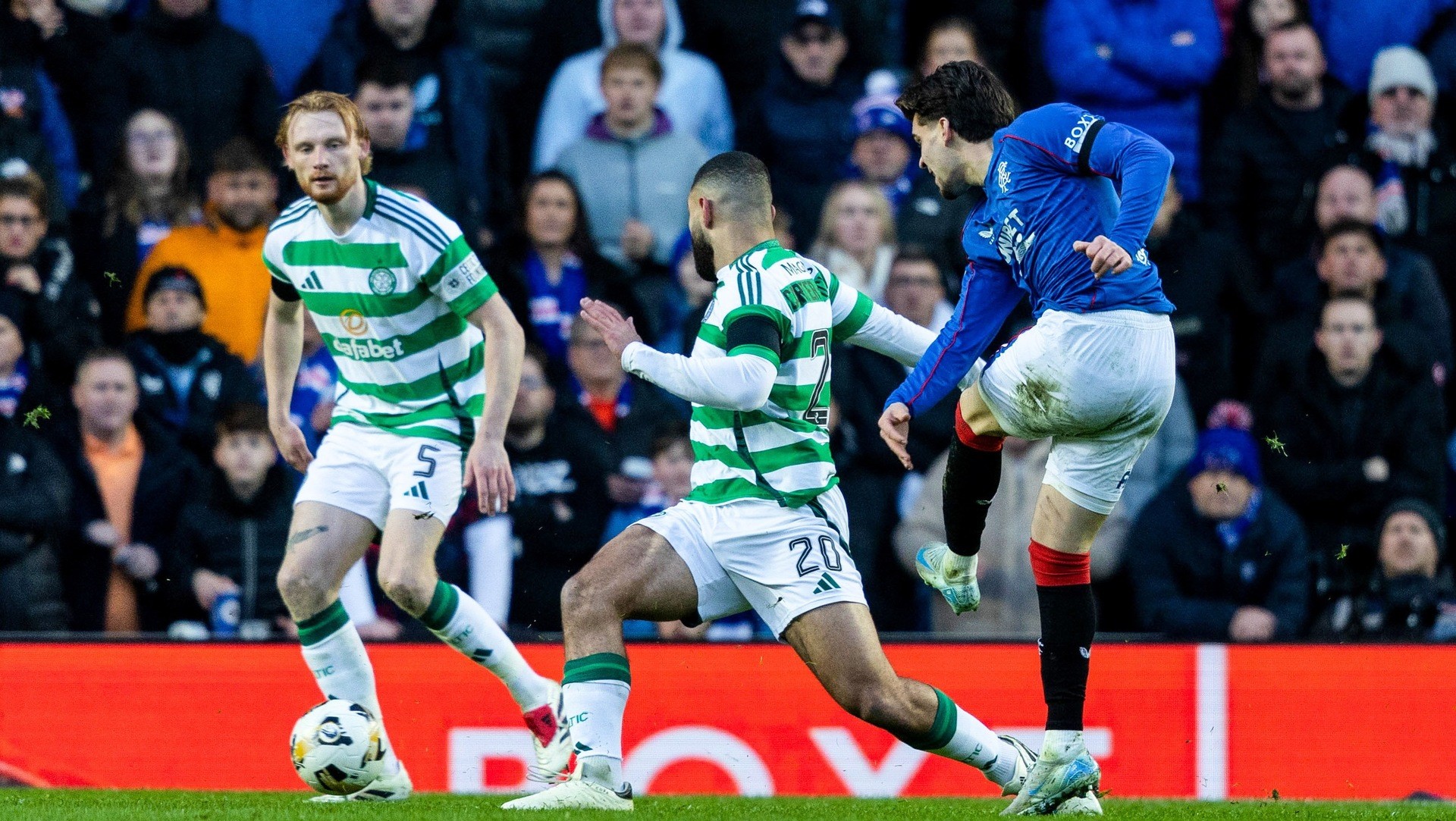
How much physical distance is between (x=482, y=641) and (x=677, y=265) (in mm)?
3364

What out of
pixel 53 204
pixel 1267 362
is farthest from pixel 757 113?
pixel 53 204

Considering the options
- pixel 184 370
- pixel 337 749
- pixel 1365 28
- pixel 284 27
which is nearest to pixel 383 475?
pixel 337 749

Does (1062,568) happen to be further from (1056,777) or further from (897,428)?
(897,428)

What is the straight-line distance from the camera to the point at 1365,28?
1004cm

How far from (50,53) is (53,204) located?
1002mm

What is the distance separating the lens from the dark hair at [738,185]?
549 centimetres

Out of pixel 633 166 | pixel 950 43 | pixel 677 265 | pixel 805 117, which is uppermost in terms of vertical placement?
pixel 950 43

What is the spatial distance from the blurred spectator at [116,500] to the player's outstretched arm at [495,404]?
2449mm

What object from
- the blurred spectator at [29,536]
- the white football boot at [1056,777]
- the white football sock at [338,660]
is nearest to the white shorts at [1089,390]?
the white football boot at [1056,777]

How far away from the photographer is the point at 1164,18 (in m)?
9.74

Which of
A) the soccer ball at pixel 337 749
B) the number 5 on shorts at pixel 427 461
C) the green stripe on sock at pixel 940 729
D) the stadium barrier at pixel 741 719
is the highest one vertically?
the number 5 on shorts at pixel 427 461

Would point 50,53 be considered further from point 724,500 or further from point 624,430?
point 724,500

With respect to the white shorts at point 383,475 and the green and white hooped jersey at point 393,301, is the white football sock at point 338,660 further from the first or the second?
the green and white hooped jersey at point 393,301

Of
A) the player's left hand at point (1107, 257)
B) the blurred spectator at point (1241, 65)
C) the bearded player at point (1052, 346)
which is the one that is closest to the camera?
the player's left hand at point (1107, 257)
